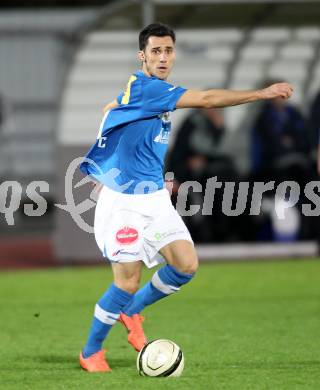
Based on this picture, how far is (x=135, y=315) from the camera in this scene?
890cm

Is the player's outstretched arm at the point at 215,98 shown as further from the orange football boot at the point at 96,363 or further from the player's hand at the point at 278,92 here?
the orange football boot at the point at 96,363

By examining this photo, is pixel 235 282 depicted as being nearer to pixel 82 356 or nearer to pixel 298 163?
pixel 298 163

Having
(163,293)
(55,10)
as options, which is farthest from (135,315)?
(55,10)

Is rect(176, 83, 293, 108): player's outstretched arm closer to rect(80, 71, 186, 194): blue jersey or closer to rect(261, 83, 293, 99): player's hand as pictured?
rect(261, 83, 293, 99): player's hand

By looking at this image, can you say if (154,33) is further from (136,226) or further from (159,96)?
(136,226)

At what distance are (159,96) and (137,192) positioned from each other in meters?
0.72

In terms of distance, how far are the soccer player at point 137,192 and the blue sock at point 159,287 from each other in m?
0.01

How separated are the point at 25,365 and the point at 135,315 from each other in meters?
0.86

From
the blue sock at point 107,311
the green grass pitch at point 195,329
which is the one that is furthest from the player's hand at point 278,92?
the green grass pitch at point 195,329

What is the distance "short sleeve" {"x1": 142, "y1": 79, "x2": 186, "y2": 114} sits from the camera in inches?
316

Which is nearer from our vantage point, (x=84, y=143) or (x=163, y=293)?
(x=163, y=293)

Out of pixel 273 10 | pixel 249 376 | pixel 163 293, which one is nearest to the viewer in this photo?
pixel 249 376

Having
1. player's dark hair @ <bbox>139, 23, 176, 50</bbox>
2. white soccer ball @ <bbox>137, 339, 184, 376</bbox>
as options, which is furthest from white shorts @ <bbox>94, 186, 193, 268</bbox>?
player's dark hair @ <bbox>139, 23, 176, 50</bbox>

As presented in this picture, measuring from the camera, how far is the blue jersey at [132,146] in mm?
8211
